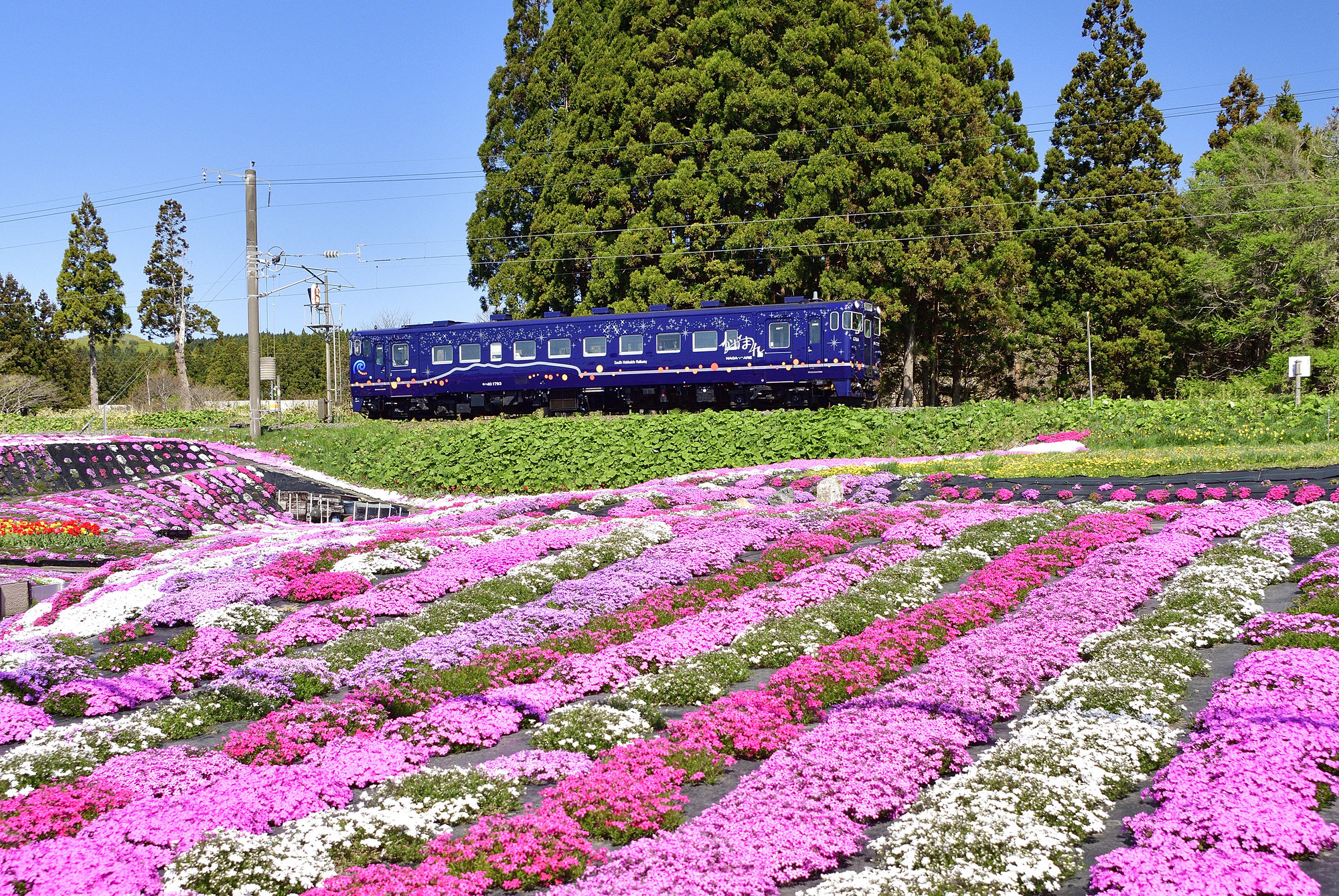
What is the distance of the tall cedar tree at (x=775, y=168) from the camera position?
1622 inches

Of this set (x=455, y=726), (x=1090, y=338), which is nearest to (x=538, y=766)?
(x=455, y=726)

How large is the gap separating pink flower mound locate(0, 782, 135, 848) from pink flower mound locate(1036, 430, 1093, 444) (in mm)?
24679

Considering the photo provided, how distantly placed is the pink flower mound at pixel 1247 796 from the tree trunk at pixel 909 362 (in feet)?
112

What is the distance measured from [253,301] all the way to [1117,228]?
1432 inches

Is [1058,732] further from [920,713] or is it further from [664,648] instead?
[664,648]

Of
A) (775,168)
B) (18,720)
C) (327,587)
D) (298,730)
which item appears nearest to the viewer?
(298,730)

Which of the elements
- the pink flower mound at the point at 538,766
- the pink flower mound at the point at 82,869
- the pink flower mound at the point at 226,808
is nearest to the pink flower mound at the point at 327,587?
the pink flower mound at the point at 226,808

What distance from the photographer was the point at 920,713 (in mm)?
8875

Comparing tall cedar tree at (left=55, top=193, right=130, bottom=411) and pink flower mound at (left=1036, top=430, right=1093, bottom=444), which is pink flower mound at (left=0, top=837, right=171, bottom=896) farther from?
tall cedar tree at (left=55, top=193, right=130, bottom=411)

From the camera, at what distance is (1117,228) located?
4606cm

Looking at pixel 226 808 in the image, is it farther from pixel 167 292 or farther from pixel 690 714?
pixel 167 292

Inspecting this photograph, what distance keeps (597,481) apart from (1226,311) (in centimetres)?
3162

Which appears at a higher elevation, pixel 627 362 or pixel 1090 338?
pixel 1090 338

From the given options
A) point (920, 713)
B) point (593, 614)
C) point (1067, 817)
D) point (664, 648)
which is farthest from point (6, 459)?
point (1067, 817)
